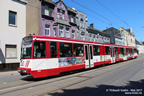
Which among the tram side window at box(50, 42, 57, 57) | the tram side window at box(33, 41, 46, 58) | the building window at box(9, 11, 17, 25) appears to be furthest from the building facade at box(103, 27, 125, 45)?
the tram side window at box(33, 41, 46, 58)

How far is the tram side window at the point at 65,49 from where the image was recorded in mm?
8803

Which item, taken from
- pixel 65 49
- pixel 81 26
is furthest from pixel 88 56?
pixel 81 26

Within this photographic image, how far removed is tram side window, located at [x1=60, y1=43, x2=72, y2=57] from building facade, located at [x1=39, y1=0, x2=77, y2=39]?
1007 centimetres

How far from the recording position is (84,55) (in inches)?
437

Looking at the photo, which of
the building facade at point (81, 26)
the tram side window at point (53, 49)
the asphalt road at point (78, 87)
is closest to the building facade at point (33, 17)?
the building facade at point (81, 26)

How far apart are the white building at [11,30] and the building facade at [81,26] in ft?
41.6

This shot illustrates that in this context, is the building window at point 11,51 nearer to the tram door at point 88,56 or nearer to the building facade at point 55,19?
the building facade at point 55,19

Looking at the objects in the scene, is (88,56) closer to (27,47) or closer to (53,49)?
(53,49)

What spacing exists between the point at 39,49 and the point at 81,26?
20.5 m

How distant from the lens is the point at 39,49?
7.49m

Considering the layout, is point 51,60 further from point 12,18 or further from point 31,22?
point 31,22

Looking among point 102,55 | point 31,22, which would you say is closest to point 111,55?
point 102,55

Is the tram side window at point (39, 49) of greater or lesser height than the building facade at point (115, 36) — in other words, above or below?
below

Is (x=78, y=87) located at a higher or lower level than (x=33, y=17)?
lower
